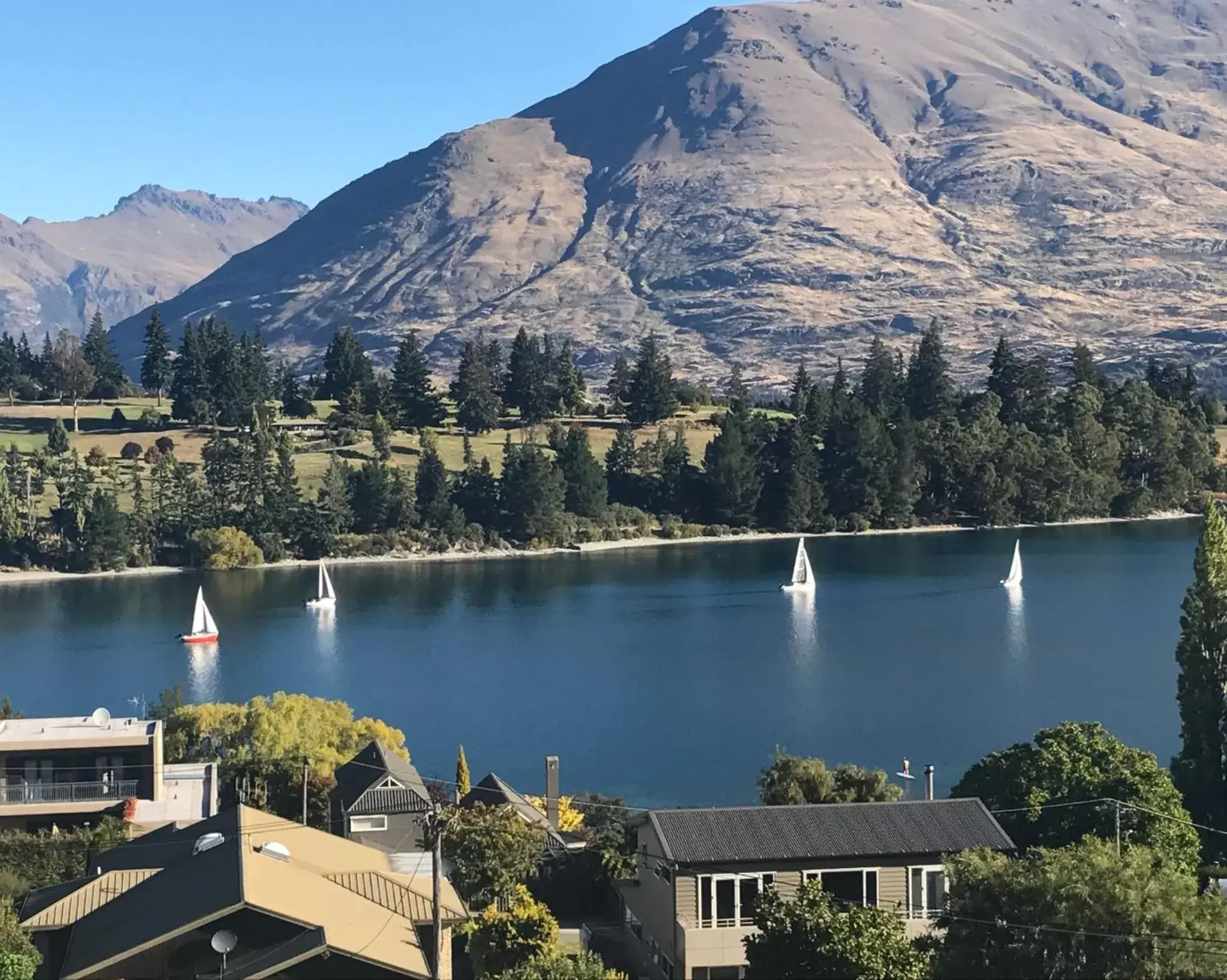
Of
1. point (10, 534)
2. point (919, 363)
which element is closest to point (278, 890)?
point (10, 534)

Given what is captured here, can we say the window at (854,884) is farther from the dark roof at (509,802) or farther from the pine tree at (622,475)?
the pine tree at (622,475)

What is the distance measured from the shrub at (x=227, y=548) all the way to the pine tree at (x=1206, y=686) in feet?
209

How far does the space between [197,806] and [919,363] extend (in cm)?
9131

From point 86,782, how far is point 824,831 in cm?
1540

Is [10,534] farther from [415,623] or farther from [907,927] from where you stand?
[907,927]

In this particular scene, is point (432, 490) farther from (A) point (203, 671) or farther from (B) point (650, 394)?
(A) point (203, 671)

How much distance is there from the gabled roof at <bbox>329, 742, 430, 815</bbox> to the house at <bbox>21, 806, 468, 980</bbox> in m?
9.62

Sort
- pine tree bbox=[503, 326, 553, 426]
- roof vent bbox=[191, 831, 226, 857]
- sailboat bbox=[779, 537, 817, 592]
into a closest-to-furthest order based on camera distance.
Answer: roof vent bbox=[191, 831, 226, 857]
sailboat bbox=[779, 537, 817, 592]
pine tree bbox=[503, 326, 553, 426]

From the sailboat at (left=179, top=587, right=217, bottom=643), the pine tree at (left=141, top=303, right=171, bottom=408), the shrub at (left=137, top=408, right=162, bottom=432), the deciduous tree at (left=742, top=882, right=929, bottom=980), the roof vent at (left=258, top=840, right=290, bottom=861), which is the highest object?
the pine tree at (left=141, top=303, right=171, bottom=408)

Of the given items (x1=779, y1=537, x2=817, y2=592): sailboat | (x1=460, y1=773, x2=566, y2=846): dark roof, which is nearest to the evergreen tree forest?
(x1=779, y1=537, x2=817, y2=592): sailboat

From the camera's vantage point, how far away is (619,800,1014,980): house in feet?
72.1

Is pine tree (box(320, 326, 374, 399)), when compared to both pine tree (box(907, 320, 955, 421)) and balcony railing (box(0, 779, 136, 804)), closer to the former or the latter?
pine tree (box(907, 320, 955, 421))

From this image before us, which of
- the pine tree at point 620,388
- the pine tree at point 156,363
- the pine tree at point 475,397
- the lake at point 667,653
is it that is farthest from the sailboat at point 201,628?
the pine tree at point 620,388

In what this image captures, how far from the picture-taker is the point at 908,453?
10544 cm
